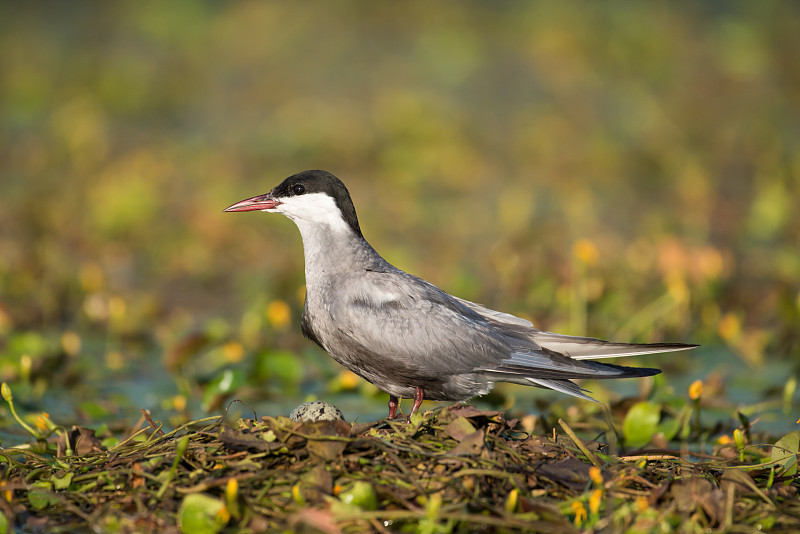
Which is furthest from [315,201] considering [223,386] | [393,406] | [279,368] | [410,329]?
[279,368]

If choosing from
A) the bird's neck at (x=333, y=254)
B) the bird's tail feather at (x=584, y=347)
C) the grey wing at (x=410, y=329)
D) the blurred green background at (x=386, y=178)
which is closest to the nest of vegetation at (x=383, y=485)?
the grey wing at (x=410, y=329)

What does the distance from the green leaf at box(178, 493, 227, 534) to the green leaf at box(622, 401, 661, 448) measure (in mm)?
2534

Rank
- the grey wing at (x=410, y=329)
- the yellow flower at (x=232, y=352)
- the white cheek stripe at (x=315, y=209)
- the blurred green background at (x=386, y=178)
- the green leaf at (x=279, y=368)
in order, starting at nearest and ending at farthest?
the grey wing at (x=410, y=329) → the white cheek stripe at (x=315, y=209) → the green leaf at (x=279, y=368) → the yellow flower at (x=232, y=352) → the blurred green background at (x=386, y=178)

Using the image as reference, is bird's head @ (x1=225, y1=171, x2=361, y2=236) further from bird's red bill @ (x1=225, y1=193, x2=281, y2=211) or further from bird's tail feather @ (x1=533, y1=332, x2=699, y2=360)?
bird's tail feather @ (x1=533, y1=332, x2=699, y2=360)

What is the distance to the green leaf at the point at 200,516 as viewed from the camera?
3547 mm

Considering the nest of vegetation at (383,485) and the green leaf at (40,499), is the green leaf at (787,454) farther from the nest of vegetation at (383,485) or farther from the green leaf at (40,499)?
the green leaf at (40,499)

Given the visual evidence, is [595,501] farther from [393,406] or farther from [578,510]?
[393,406]

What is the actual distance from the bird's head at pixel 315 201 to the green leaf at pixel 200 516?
6.18 ft

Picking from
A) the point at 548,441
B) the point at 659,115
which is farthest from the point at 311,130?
the point at 548,441

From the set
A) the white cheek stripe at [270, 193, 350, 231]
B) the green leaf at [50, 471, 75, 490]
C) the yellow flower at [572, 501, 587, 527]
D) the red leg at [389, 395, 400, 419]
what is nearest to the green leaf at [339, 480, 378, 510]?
the yellow flower at [572, 501, 587, 527]

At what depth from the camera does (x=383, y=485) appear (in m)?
3.79

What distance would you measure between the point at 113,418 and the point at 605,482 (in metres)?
3.12

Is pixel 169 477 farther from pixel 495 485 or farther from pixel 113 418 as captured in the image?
pixel 113 418

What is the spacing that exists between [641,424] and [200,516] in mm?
2632
